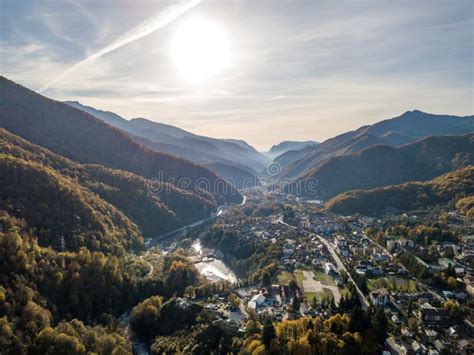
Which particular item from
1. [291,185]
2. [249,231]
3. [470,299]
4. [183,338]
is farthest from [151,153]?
[470,299]

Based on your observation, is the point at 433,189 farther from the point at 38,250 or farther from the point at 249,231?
the point at 38,250

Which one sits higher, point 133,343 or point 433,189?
point 433,189

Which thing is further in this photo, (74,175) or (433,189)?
(433,189)

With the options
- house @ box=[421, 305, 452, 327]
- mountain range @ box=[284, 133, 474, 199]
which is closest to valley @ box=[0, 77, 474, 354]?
house @ box=[421, 305, 452, 327]

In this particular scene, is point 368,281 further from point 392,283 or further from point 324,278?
point 324,278

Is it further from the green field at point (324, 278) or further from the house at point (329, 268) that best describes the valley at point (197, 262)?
the green field at point (324, 278)

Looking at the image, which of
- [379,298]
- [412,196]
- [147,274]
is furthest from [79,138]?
[412,196]

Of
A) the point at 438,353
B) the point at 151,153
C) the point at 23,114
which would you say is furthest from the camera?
the point at 151,153
